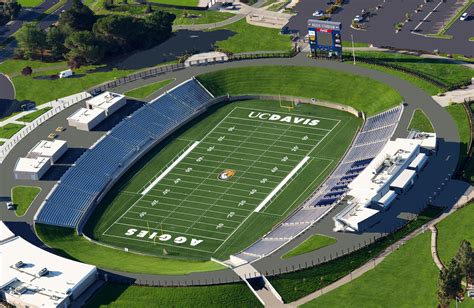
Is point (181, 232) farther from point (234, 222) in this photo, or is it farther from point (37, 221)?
Answer: point (37, 221)

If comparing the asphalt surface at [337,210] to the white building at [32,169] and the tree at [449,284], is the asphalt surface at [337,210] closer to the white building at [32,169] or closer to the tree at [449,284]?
the white building at [32,169]

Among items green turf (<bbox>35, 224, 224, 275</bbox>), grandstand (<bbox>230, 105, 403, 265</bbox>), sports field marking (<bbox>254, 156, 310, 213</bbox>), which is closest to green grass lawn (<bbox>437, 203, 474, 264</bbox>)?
grandstand (<bbox>230, 105, 403, 265</bbox>)

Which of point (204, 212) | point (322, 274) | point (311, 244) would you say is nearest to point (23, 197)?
point (204, 212)

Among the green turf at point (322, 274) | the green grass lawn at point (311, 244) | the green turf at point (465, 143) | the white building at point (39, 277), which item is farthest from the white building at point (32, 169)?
the green turf at point (465, 143)

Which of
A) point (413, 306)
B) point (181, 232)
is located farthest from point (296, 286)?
point (181, 232)

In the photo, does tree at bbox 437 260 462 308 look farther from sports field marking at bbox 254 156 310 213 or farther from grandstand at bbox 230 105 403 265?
sports field marking at bbox 254 156 310 213
